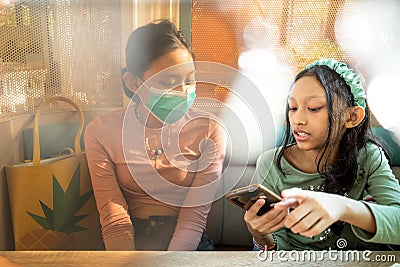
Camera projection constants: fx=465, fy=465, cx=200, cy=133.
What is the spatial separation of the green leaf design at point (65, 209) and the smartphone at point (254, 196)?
0.97 ft

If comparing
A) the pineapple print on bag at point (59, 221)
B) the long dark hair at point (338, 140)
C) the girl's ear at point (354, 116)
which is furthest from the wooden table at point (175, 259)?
the girl's ear at point (354, 116)

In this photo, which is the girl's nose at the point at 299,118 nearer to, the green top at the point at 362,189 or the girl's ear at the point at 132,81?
the green top at the point at 362,189

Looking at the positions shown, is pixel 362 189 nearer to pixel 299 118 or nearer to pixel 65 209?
pixel 299 118

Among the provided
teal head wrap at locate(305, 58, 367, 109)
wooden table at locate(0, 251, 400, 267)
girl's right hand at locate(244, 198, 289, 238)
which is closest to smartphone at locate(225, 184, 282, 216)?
girl's right hand at locate(244, 198, 289, 238)

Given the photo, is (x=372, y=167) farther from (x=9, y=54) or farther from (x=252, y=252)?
(x=9, y=54)

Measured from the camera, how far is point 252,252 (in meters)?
0.92

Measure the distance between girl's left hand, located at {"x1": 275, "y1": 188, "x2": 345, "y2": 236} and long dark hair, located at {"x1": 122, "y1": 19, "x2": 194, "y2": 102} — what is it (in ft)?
1.10

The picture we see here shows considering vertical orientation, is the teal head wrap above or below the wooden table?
above

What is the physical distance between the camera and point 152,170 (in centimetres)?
92

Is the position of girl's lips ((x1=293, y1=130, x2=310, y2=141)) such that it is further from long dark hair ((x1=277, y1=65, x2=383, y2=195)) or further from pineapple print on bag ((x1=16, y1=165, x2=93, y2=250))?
pineapple print on bag ((x1=16, y1=165, x2=93, y2=250))

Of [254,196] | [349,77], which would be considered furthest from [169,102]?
[349,77]

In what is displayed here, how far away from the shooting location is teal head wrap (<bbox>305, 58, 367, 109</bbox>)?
852mm

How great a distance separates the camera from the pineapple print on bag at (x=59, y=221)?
916 millimetres

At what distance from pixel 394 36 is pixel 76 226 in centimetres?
73
